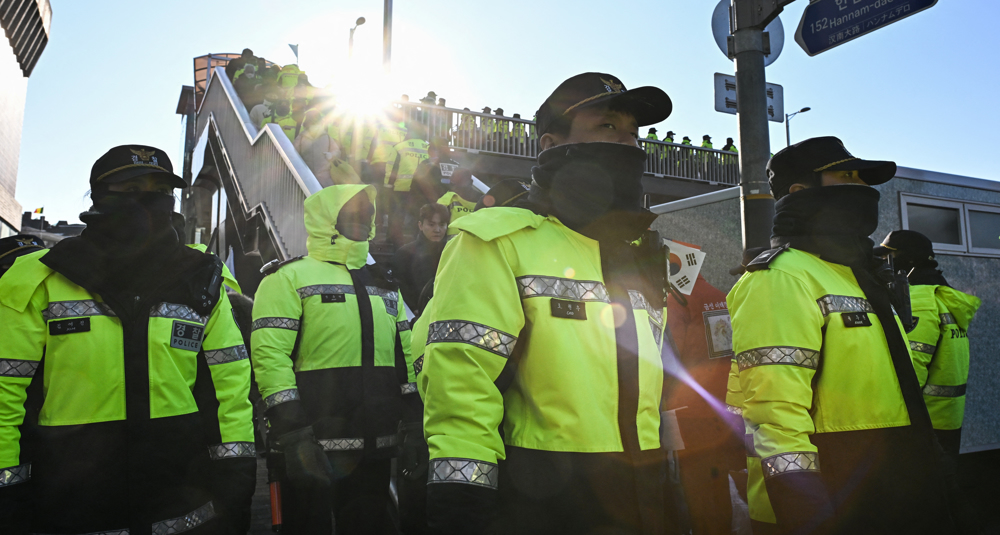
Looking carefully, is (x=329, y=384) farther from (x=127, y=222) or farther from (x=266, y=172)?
(x=266, y=172)

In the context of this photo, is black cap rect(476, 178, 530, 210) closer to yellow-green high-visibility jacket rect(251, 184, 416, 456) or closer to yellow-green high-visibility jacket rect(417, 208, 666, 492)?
yellow-green high-visibility jacket rect(251, 184, 416, 456)

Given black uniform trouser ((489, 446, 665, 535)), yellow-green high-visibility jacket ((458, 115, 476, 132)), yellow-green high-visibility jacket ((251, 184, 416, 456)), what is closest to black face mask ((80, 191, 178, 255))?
yellow-green high-visibility jacket ((251, 184, 416, 456))

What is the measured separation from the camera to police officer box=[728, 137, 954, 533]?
87.5 inches

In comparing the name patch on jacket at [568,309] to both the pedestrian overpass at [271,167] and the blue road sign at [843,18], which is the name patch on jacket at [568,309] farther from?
the blue road sign at [843,18]

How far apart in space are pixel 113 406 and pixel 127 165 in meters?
1.00

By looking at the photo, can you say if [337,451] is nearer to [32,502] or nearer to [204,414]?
[204,414]

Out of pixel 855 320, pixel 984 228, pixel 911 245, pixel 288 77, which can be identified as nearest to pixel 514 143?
pixel 288 77

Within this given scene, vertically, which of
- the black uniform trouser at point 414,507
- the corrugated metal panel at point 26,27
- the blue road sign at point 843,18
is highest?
the corrugated metal panel at point 26,27

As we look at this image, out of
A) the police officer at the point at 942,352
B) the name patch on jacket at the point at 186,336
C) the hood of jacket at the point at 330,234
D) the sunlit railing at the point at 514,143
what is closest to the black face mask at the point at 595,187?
the name patch on jacket at the point at 186,336

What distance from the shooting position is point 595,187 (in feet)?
6.40

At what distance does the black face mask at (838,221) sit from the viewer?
8.55ft

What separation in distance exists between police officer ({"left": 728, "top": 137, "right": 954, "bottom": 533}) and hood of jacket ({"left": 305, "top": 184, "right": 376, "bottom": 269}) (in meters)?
2.59

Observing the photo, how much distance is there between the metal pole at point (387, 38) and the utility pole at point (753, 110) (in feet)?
48.0

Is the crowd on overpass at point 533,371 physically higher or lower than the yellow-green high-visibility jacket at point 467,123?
lower
